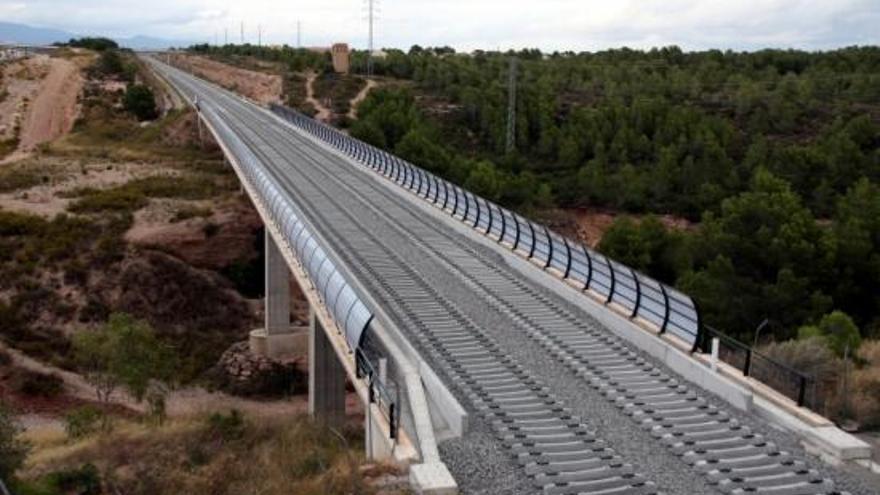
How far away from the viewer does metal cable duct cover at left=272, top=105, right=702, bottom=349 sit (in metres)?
15.7

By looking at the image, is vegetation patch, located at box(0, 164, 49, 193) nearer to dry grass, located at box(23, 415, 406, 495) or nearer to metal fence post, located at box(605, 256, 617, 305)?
dry grass, located at box(23, 415, 406, 495)

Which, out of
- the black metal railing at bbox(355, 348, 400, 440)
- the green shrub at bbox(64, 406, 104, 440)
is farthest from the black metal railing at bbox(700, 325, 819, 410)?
the green shrub at bbox(64, 406, 104, 440)

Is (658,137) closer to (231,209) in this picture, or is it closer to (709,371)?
(231,209)

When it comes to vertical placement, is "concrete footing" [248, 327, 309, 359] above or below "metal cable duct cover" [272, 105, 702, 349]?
below

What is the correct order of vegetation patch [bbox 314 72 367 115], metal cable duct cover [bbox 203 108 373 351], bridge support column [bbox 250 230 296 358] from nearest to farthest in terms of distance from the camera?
metal cable duct cover [bbox 203 108 373 351] < bridge support column [bbox 250 230 296 358] < vegetation patch [bbox 314 72 367 115]

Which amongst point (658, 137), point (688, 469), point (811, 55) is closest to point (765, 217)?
point (688, 469)

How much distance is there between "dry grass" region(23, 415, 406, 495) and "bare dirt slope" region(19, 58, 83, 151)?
65.0m

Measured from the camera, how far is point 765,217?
98.9ft

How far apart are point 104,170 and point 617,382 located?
49188 millimetres

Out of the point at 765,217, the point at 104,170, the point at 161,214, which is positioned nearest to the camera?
the point at 765,217

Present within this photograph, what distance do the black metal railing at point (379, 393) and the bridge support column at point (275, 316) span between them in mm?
21174

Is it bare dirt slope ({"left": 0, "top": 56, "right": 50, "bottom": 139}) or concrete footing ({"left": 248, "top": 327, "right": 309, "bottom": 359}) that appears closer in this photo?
concrete footing ({"left": 248, "top": 327, "right": 309, "bottom": 359})

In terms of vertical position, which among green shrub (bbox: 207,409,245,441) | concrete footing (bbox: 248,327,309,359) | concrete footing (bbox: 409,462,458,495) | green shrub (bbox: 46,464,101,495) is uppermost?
concrete footing (bbox: 409,462,458,495)

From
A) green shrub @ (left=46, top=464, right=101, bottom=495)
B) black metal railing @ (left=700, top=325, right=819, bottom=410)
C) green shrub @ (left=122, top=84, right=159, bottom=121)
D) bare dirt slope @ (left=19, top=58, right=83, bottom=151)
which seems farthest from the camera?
green shrub @ (left=122, top=84, right=159, bottom=121)
